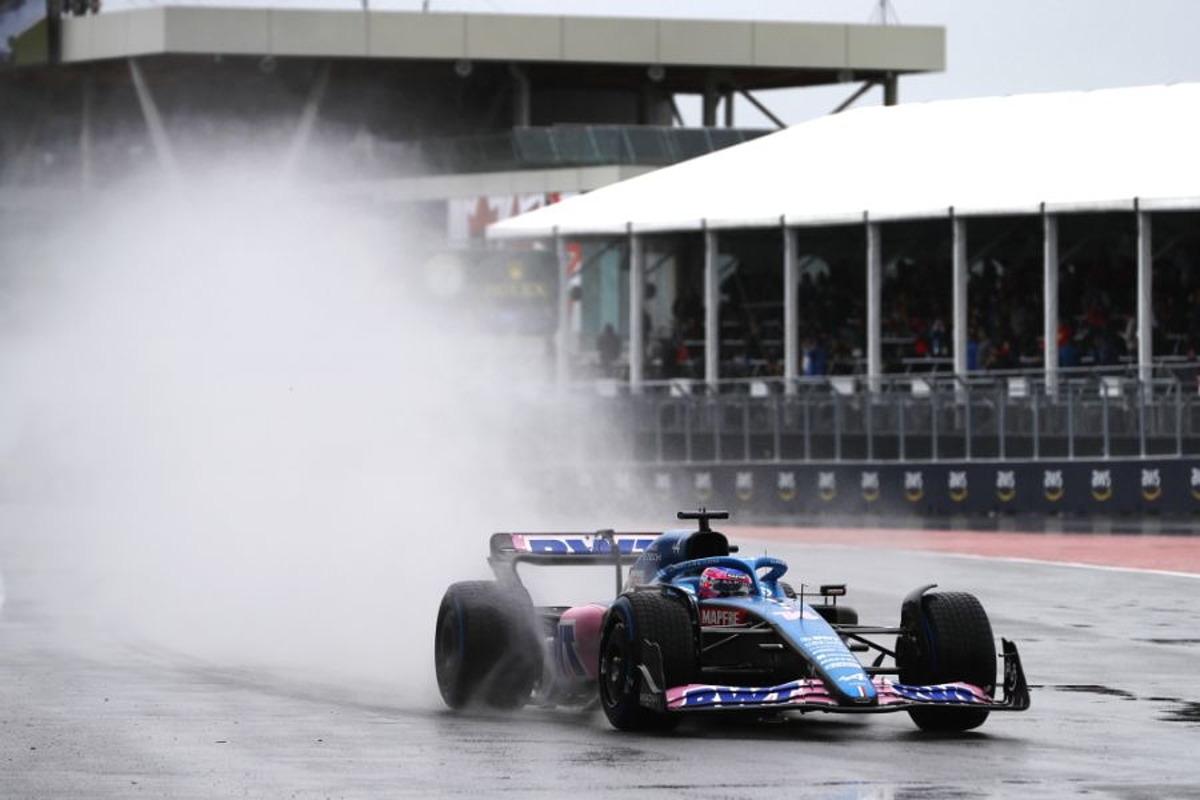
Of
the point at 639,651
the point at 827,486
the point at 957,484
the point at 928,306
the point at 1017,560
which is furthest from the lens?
the point at 928,306

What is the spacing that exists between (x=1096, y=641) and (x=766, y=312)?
27.1m

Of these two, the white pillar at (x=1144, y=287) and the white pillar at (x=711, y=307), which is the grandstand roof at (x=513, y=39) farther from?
the white pillar at (x=1144, y=287)

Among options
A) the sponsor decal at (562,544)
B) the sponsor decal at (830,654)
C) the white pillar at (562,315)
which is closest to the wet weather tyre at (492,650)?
the sponsor decal at (562,544)

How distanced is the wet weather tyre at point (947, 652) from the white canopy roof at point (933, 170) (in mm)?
24588

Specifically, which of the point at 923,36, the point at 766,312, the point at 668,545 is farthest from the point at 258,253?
the point at 923,36

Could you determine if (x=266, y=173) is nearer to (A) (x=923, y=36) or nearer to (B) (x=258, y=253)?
(A) (x=923, y=36)

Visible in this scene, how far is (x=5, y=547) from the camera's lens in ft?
97.1

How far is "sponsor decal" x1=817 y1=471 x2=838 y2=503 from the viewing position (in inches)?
1362

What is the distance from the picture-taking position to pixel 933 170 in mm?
40344

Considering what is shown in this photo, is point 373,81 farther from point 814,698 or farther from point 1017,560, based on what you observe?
point 814,698

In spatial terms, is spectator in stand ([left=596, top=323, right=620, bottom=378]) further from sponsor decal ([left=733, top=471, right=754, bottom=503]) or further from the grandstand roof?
the grandstand roof

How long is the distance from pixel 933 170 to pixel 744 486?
24.8ft

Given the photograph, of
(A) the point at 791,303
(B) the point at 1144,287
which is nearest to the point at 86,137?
(A) the point at 791,303

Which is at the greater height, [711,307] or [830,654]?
[711,307]
